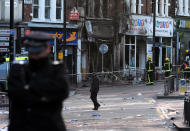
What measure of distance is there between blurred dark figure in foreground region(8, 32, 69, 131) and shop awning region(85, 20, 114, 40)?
25.9 metres

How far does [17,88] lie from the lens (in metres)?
3.96

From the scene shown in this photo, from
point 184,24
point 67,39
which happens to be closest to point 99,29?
point 67,39

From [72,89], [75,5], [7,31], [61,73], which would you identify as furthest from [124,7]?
[61,73]

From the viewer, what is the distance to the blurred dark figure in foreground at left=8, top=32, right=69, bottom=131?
3.90 meters

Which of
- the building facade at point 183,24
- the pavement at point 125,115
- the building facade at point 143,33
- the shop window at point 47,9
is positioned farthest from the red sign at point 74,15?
the pavement at point 125,115

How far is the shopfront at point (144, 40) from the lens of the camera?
3309 centimetres

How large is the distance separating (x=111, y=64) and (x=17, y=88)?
28.2m

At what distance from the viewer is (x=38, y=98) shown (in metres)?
3.88

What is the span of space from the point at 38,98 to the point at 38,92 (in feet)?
0.19

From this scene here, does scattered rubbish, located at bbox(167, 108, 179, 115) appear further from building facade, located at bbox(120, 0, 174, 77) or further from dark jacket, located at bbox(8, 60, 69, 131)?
building facade, located at bbox(120, 0, 174, 77)

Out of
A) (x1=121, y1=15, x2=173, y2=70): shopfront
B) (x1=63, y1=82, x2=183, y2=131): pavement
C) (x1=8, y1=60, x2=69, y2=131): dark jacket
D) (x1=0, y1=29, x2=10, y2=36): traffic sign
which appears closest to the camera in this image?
(x1=8, y1=60, x2=69, y2=131): dark jacket

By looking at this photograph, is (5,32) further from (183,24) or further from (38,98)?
(183,24)

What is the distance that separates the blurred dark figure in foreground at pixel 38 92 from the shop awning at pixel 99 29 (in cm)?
2591

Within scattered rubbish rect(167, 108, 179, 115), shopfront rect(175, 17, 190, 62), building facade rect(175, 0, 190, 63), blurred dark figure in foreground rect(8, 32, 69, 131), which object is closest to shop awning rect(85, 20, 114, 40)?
building facade rect(175, 0, 190, 63)
